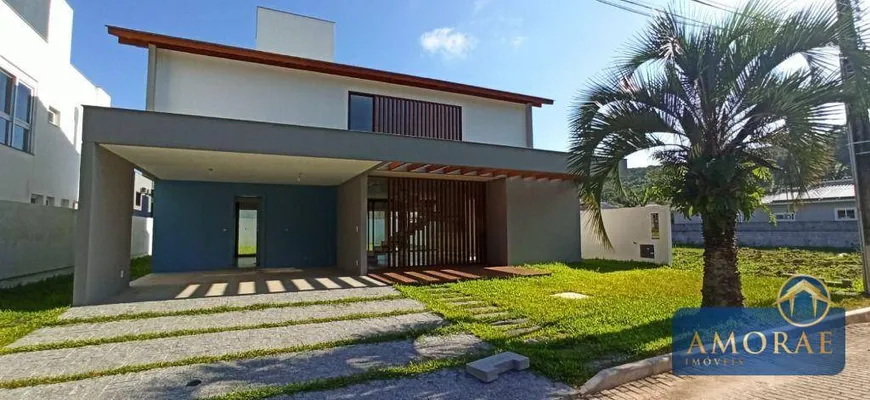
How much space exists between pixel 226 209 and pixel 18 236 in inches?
186

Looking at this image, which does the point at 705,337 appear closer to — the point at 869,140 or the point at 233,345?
the point at 233,345

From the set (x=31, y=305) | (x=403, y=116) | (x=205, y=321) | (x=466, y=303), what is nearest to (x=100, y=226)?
(x=31, y=305)

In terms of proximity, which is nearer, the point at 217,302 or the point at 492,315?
the point at 492,315

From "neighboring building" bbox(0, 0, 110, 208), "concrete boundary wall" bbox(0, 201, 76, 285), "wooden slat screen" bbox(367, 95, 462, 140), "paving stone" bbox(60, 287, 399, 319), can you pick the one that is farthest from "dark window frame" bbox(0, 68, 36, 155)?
"wooden slat screen" bbox(367, 95, 462, 140)

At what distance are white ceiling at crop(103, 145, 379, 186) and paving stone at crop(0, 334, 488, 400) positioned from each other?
4948 mm

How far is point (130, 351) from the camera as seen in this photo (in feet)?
16.6

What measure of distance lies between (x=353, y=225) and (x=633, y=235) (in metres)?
9.78

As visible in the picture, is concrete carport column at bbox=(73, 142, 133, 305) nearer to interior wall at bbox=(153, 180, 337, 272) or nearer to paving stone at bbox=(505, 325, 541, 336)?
interior wall at bbox=(153, 180, 337, 272)

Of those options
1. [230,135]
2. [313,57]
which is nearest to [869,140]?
[230,135]

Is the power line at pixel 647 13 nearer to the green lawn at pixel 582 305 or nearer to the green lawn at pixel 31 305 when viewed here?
the green lawn at pixel 582 305

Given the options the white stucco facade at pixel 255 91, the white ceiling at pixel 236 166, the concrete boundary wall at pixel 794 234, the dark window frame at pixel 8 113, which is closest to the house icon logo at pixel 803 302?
the white ceiling at pixel 236 166

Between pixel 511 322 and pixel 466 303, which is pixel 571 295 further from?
pixel 511 322

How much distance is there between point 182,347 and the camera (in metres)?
5.21

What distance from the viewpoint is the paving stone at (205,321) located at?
5695 millimetres
